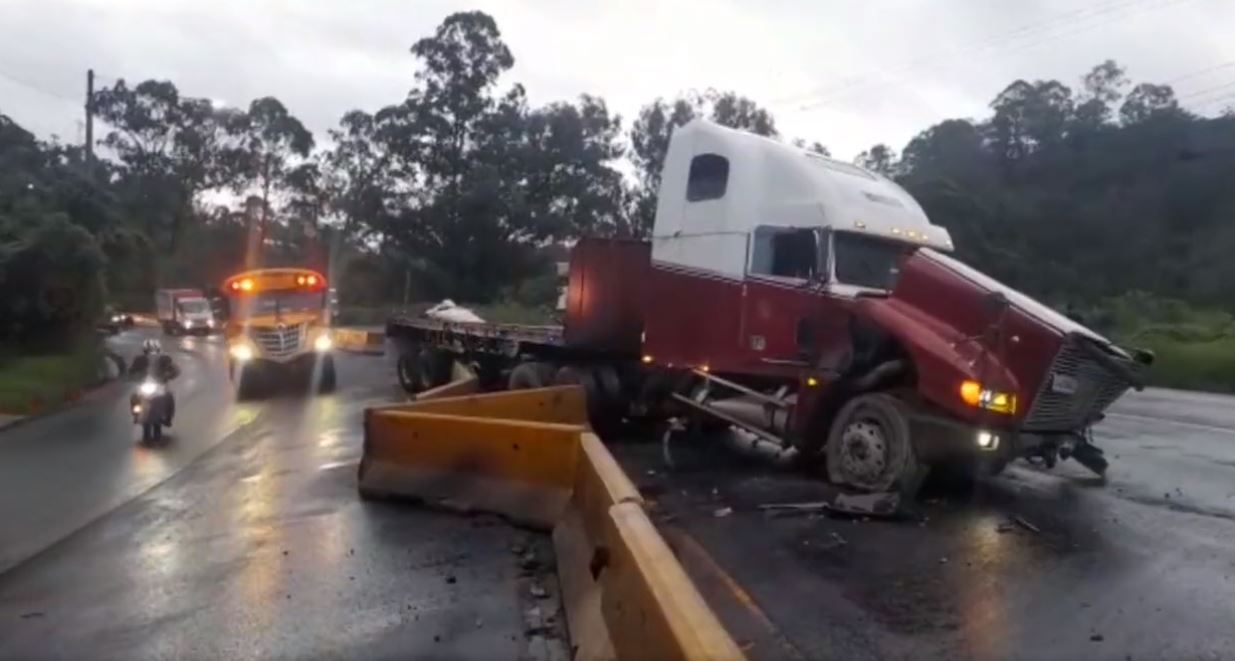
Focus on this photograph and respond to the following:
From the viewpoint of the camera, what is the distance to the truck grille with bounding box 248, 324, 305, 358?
85.4 feet

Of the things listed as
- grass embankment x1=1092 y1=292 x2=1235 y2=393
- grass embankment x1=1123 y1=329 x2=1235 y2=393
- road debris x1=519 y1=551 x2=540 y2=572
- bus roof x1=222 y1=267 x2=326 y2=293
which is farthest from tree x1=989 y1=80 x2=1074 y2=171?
road debris x1=519 y1=551 x2=540 y2=572

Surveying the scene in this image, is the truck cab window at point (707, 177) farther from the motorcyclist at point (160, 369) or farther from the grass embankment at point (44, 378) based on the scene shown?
the grass embankment at point (44, 378)

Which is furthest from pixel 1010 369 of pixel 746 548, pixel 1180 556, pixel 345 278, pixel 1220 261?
pixel 345 278

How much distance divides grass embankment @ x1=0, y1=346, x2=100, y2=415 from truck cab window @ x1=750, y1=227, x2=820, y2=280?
52.6 ft

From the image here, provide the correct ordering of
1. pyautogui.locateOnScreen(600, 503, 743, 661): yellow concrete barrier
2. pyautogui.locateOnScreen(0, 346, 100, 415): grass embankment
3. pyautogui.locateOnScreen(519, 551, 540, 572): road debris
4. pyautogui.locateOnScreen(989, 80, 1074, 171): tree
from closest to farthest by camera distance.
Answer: pyautogui.locateOnScreen(600, 503, 743, 661): yellow concrete barrier → pyautogui.locateOnScreen(519, 551, 540, 572): road debris → pyautogui.locateOnScreen(0, 346, 100, 415): grass embankment → pyautogui.locateOnScreen(989, 80, 1074, 171): tree

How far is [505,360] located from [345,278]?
41.0m

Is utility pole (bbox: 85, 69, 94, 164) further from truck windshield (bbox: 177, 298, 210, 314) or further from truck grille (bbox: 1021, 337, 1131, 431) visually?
truck grille (bbox: 1021, 337, 1131, 431)

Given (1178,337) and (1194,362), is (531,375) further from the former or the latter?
(1178,337)

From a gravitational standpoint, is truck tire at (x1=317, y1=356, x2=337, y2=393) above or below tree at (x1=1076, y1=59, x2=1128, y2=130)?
below

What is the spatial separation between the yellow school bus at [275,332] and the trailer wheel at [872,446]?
56.0 ft

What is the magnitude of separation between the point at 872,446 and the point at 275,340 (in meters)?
18.4

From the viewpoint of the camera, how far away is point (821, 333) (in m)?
11.6

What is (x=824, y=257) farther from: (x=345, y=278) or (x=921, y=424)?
(x=345, y=278)

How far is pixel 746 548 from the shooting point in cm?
854
